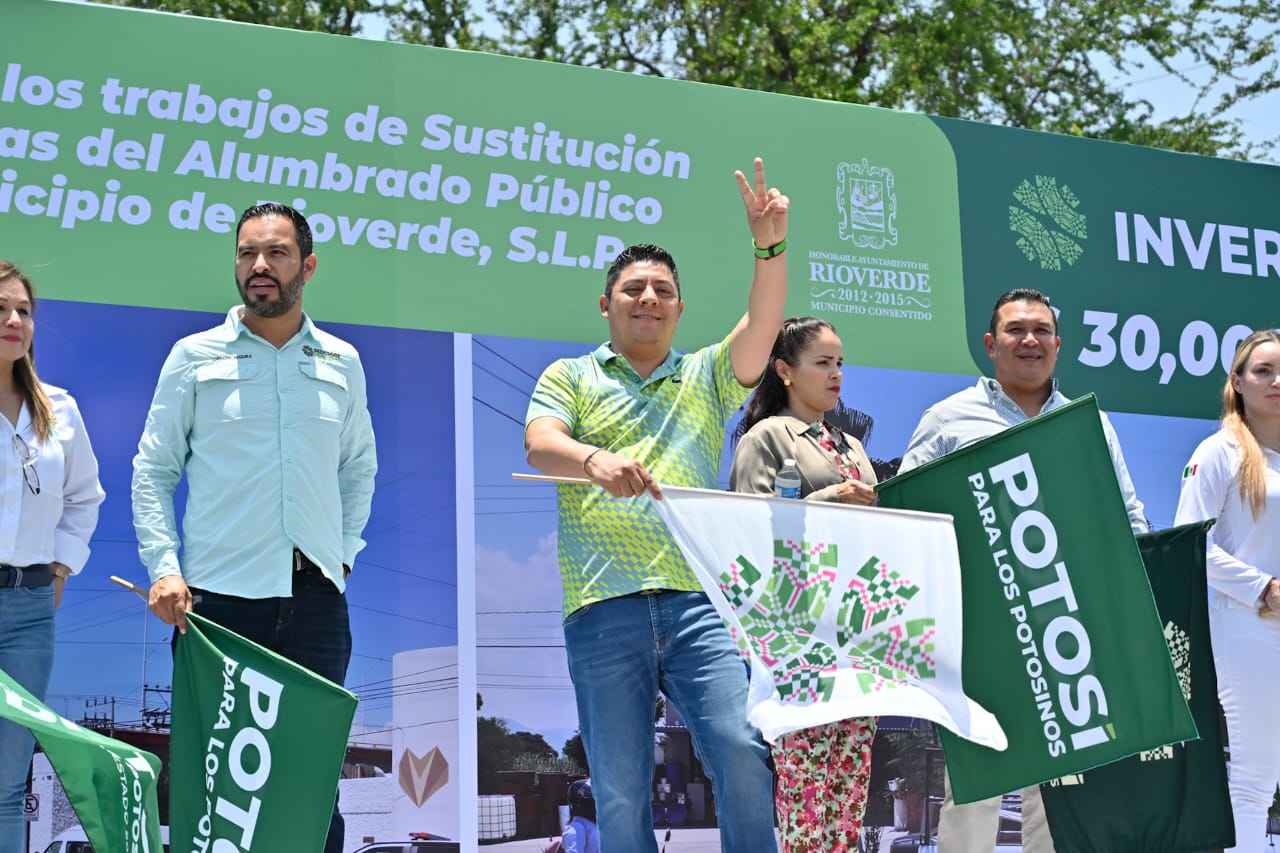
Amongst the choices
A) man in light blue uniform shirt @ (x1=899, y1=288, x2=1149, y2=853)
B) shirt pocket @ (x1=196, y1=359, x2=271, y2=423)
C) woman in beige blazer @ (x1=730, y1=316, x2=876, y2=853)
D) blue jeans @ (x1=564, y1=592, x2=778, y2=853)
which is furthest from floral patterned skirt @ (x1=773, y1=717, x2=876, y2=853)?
shirt pocket @ (x1=196, y1=359, x2=271, y2=423)

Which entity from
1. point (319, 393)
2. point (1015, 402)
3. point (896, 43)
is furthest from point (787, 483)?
point (896, 43)

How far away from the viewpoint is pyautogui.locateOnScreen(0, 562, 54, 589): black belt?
3.50 meters

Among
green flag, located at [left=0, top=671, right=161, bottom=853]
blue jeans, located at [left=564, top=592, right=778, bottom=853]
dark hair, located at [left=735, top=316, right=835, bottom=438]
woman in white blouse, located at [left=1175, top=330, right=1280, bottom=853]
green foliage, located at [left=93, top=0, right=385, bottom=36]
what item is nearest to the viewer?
green flag, located at [left=0, top=671, right=161, bottom=853]

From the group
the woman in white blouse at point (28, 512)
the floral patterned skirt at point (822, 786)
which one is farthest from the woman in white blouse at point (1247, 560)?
the woman in white blouse at point (28, 512)

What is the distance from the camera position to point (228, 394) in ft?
11.8

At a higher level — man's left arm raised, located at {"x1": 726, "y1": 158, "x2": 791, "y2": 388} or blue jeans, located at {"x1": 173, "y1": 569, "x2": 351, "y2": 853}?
man's left arm raised, located at {"x1": 726, "y1": 158, "x2": 791, "y2": 388}

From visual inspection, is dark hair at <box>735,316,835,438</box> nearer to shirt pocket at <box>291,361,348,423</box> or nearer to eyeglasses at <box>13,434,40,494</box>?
shirt pocket at <box>291,361,348,423</box>

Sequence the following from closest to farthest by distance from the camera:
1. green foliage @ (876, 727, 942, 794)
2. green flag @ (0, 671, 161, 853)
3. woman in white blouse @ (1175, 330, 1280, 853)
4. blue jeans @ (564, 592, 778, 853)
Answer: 1. green flag @ (0, 671, 161, 853)
2. blue jeans @ (564, 592, 778, 853)
3. woman in white blouse @ (1175, 330, 1280, 853)
4. green foliage @ (876, 727, 942, 794)

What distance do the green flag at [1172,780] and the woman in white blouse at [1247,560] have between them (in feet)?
0.45

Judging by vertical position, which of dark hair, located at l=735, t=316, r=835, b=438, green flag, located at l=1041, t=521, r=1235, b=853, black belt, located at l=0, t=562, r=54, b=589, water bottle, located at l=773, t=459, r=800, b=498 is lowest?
green flag, located at l=1041, t=521, r=1235, b=853

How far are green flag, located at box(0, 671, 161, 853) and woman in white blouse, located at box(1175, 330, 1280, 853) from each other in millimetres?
2971

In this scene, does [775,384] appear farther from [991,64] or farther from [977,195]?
[991,64]

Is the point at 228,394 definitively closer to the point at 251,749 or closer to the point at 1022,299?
the point at 251,749

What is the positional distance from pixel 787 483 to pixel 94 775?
5.42 feet
